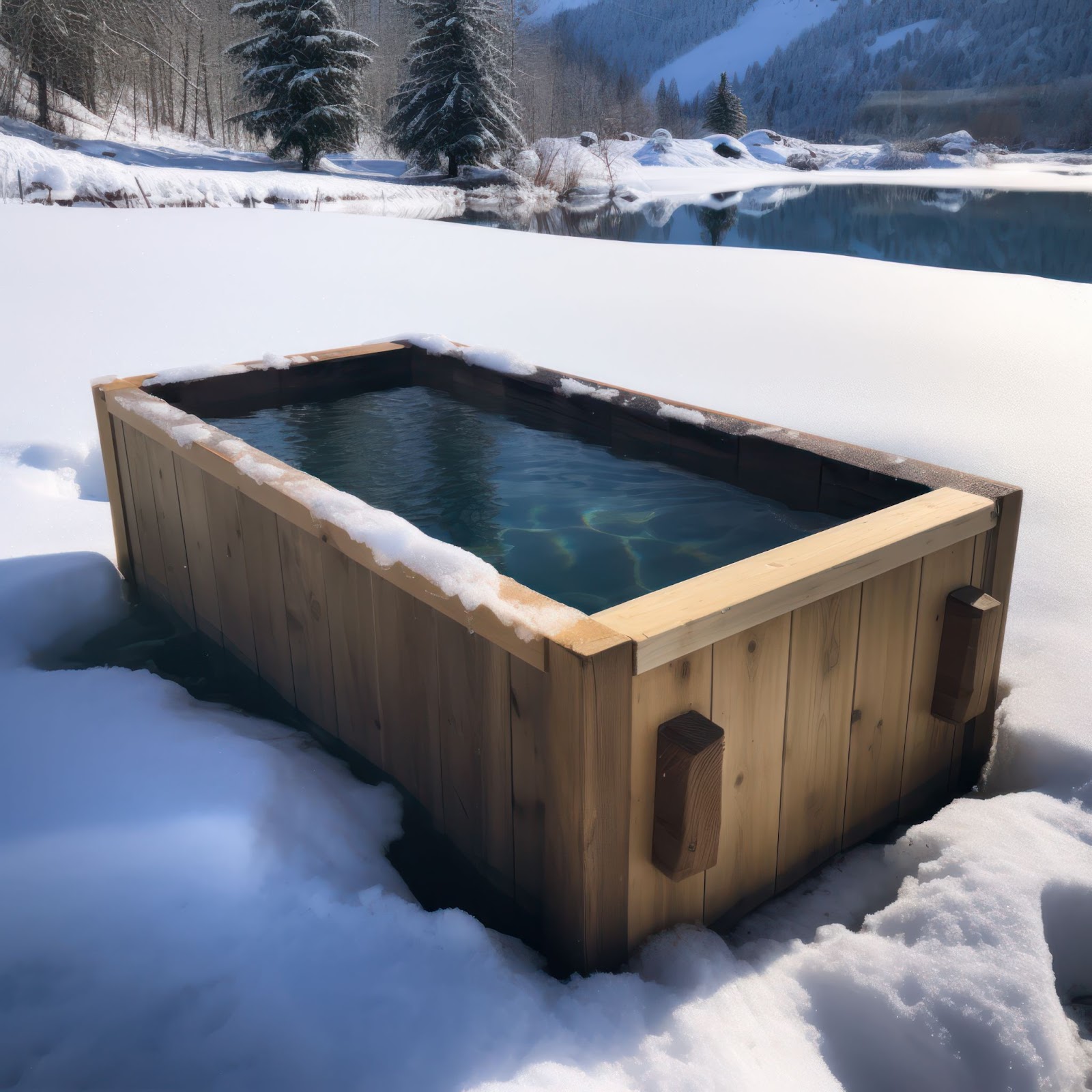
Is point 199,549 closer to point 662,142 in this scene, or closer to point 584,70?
point 662,142

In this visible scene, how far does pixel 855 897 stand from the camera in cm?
137

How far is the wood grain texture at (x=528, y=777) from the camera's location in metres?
1.10

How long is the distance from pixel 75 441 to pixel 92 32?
9.34 metres

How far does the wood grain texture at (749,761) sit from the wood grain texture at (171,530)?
137 cm

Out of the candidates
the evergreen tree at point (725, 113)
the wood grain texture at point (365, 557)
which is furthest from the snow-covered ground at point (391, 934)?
the evergreen tree at point (725, 113)

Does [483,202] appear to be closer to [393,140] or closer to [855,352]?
[393,140]

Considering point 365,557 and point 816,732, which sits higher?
point 365,557

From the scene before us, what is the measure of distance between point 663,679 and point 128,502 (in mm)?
1740

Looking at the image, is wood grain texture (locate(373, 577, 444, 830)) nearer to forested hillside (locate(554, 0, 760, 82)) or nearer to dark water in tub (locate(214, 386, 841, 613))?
Result: dark water in tub (locate(214, 386, 841, 613))

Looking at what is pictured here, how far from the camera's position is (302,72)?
18031 millimetres

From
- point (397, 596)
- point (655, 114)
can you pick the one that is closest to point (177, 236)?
point (397, 596)

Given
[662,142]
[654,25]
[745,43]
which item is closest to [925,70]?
[745,43]

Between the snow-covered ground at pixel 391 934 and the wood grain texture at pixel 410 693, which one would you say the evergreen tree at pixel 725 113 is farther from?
the wood grain texture at pixel 410 693

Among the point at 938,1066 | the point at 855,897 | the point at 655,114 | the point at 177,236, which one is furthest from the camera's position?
the point at 655,114
